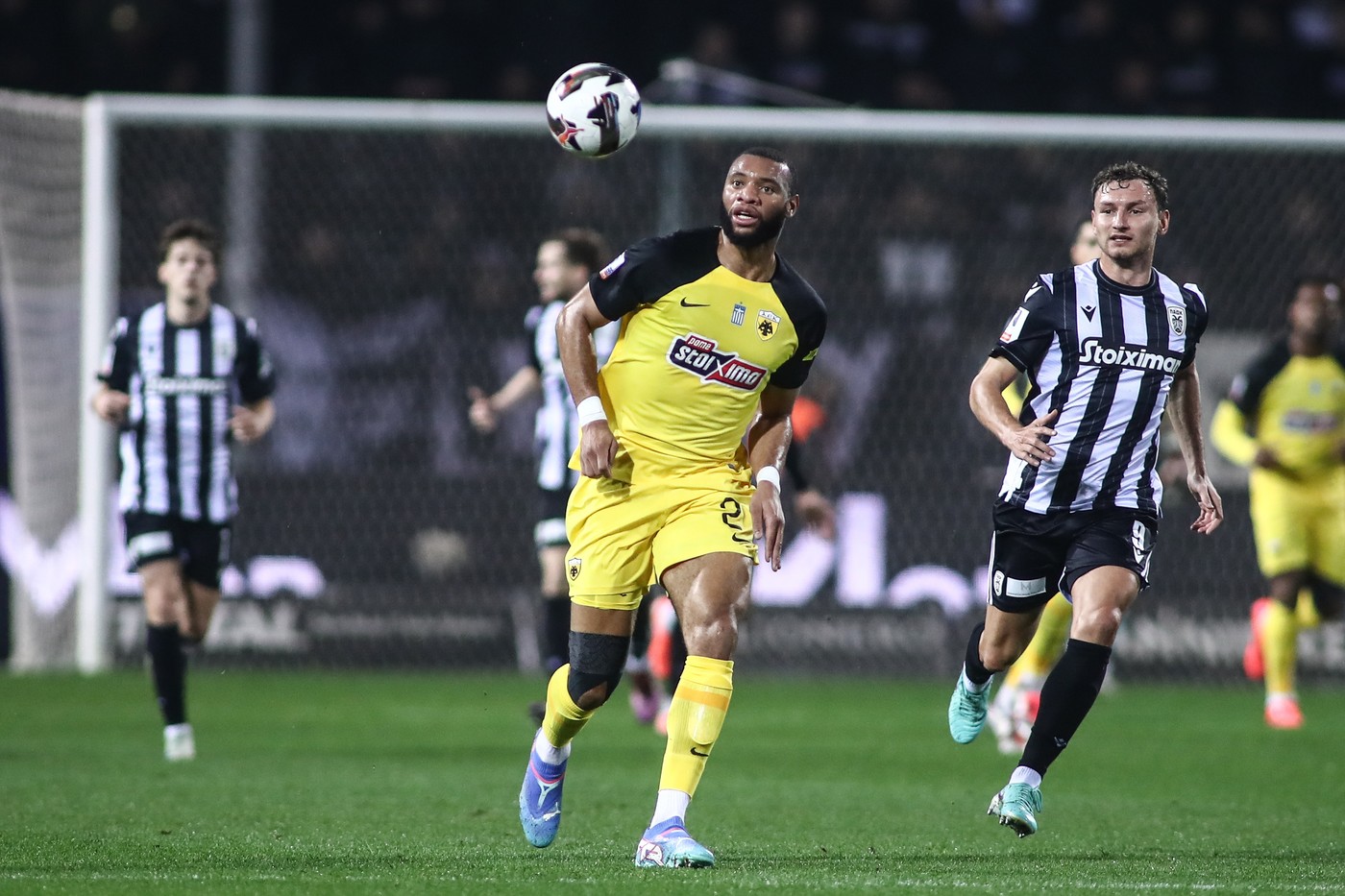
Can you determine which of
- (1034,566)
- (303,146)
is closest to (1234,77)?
(303,146)

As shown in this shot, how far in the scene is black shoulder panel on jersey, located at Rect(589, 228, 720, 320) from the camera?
5730 millimetres

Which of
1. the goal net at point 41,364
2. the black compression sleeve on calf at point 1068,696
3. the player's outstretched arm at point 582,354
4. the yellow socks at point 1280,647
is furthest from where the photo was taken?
the goal net at point 41,364

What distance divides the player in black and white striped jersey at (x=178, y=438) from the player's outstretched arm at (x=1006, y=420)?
4015 mm

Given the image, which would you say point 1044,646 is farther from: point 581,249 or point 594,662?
point 594,662

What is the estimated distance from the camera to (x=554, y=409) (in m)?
10.1

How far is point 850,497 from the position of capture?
13.5 meters

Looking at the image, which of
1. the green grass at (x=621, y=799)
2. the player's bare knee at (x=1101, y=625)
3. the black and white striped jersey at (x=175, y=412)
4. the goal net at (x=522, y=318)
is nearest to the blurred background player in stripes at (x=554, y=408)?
the green grass at (x=621, y=799)

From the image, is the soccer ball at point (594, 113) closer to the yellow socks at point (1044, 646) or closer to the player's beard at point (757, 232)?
the player's beard at point (757, 232)

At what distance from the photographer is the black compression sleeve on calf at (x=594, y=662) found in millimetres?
5762

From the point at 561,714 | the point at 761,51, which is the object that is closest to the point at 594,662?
the point at 561,714

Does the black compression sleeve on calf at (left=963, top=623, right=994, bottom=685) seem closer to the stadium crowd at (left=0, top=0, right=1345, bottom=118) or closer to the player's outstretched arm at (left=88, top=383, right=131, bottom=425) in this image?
the player's outstretched arm at (left=88, top=383, right=131, bottom=425)

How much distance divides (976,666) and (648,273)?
2.10m

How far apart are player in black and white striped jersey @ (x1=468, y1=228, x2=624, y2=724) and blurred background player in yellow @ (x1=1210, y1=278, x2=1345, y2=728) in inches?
151

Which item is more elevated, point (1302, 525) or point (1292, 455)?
point (1292, 455)
